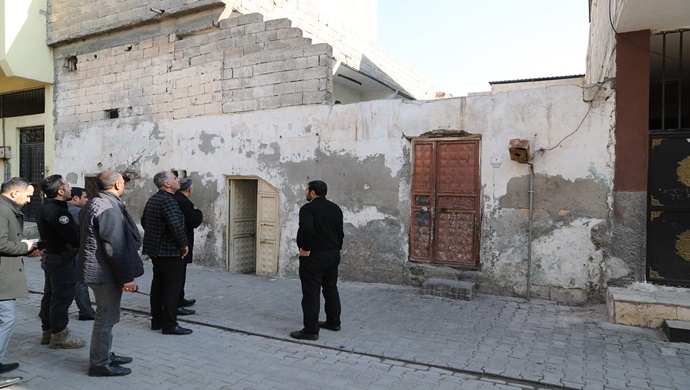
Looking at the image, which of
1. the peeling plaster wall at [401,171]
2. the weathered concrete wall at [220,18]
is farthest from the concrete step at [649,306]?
the weathered concrete wall at [220,18]

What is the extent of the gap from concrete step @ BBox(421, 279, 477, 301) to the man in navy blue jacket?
3586 mm

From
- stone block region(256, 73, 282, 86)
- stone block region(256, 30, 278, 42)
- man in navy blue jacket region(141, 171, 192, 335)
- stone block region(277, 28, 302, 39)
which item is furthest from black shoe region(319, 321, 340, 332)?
stone block region(256, 30, 278, 42)

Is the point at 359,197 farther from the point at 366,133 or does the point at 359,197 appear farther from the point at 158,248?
the point at 158,248

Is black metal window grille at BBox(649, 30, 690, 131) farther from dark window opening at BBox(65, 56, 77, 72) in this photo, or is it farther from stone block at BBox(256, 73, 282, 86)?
dark window opening at BBox(65, 56, 77, 72)

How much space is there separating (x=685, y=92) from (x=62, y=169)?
50.0 ft

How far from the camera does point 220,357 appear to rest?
4676mm

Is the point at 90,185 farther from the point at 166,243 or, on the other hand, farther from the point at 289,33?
the point at 166,243

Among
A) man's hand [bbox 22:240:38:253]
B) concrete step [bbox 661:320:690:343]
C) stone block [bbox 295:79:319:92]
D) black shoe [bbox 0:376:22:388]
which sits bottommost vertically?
black shoe [bbox 0:376:22:388]

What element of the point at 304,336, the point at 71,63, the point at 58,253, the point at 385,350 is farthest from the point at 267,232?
the point at 71,63

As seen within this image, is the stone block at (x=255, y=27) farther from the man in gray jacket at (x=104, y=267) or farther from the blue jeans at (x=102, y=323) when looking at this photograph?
the blue jeans at (x=102, y=323)

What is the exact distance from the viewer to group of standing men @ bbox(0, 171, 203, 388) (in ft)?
13.4

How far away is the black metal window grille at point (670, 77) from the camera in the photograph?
611 cm

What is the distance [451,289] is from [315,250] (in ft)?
8.89

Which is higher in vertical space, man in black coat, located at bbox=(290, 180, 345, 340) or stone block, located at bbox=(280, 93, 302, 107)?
stone block, located at bbox=(280, 93, 302, 107)
